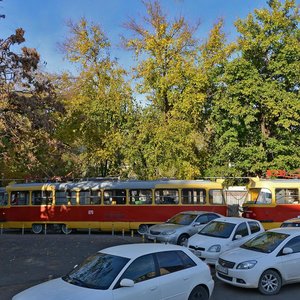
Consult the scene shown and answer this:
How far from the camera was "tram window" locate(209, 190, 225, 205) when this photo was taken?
2430cm

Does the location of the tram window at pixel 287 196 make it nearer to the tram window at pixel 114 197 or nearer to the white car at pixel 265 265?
the tram window at pixel 114 197

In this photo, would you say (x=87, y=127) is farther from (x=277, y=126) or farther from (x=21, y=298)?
(x=21, y=298)

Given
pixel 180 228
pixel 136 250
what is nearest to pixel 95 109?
pixel 180 228

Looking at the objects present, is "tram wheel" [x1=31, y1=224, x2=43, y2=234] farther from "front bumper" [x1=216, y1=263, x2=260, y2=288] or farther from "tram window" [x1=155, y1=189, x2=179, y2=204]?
"front bumper" [x1=216, y1=263, x2=260, y2=288]

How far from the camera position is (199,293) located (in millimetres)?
8562

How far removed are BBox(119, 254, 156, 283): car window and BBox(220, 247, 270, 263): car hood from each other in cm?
350

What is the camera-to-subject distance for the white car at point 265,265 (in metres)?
10.3

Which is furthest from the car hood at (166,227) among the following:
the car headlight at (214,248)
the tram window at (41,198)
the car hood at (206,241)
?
the tram window at (41,198)

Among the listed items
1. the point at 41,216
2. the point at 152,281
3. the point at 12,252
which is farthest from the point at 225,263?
the point at 41,216

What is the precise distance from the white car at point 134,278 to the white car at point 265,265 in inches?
75.6

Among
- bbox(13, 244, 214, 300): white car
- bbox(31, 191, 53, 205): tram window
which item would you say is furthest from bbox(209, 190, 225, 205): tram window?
bbox(13, 244, 214, 300): white car

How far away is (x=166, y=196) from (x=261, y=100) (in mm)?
10474

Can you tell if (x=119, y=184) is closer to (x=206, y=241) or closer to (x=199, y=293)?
(x=206, y=241)

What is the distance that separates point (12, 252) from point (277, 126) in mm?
21387
